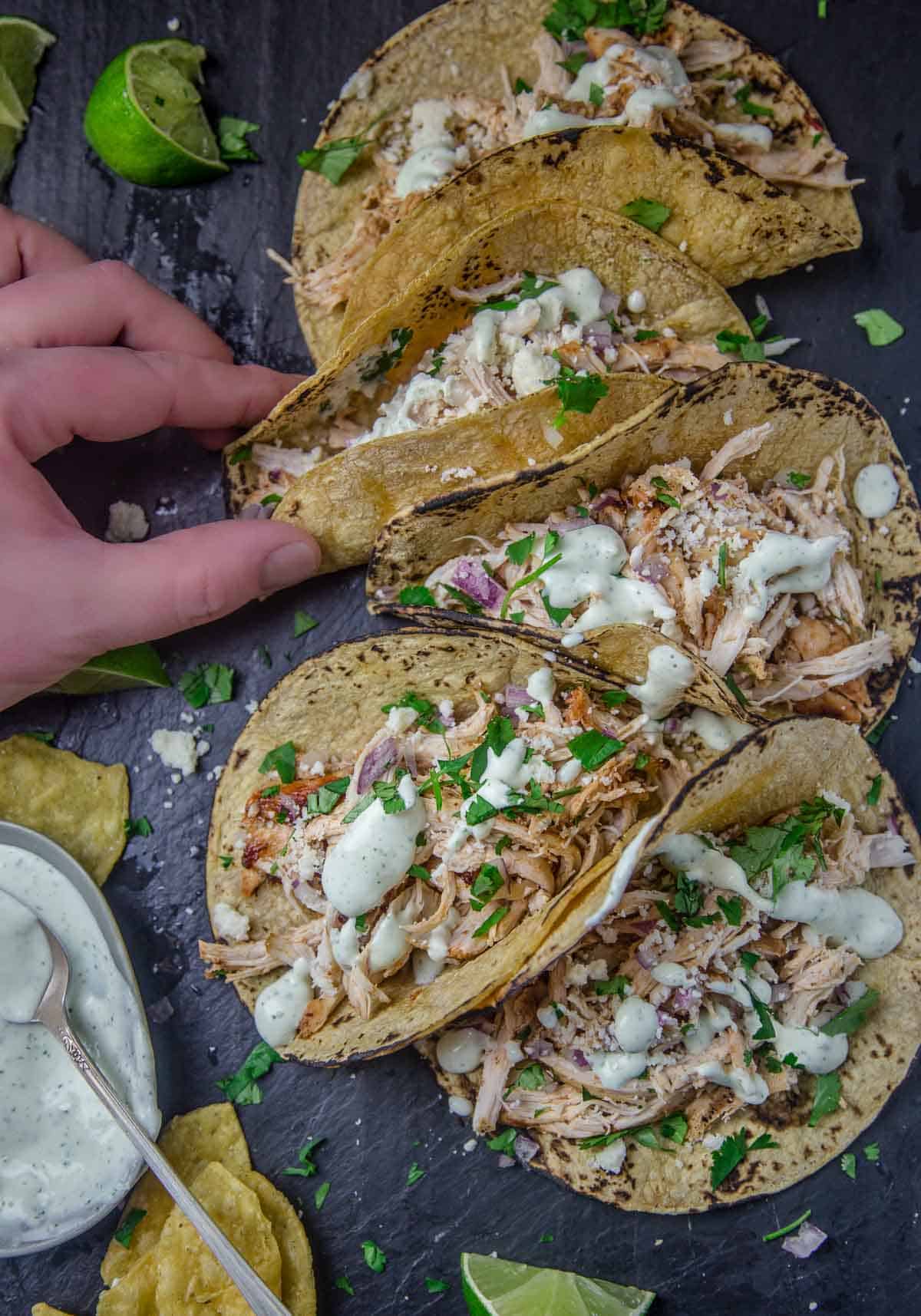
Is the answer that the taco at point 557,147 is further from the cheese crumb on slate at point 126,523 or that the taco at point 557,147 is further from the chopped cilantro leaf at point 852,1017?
the chopped cilantro leaf at point 852,1017

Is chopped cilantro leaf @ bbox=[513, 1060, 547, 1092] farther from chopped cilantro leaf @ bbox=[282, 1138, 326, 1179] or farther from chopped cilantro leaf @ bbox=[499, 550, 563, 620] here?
chopped cilantro leaf @ bbox=[499, 550, 563, 620]

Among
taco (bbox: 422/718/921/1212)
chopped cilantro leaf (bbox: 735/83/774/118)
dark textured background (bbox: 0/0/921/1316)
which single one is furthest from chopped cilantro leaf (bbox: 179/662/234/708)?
chopped cilantro leaf (bbox: 735/83/774/118)

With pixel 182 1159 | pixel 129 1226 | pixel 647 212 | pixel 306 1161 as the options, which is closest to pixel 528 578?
pixel 647 212

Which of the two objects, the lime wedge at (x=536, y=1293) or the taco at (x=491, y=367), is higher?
the taco at (x=491, y=367)

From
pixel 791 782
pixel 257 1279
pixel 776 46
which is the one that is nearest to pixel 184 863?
pixel 257 1279

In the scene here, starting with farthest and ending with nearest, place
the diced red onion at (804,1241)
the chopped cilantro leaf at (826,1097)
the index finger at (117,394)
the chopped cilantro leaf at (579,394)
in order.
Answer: the diced red onion at (804,1241), the chopped cilantro leaf at (826,1097), the index finger at (117,394), the chopped cilantro leaf at (579,394)

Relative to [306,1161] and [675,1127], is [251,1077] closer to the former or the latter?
[306,1161]

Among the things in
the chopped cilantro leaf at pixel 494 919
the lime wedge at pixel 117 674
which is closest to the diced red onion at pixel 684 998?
the chopped cilantro leaf at pixel 494 919
